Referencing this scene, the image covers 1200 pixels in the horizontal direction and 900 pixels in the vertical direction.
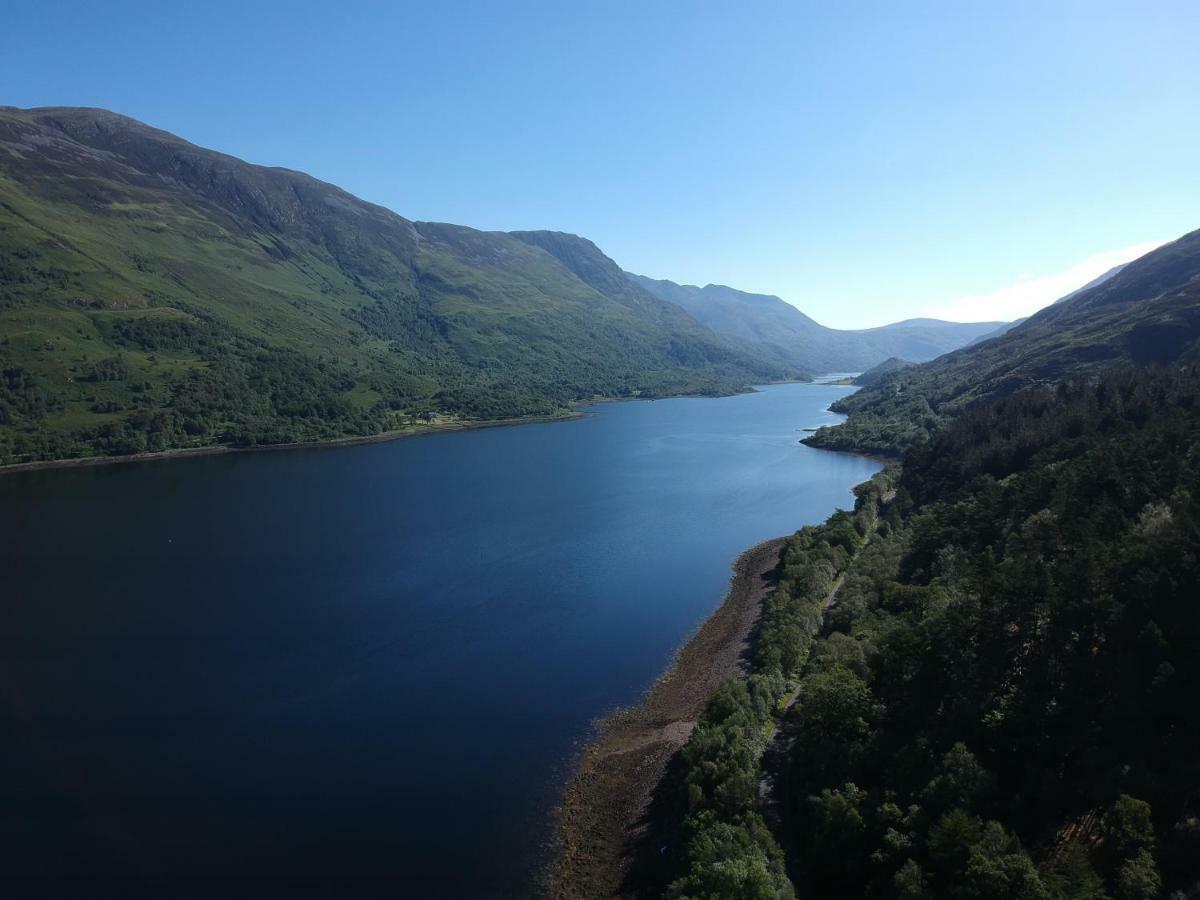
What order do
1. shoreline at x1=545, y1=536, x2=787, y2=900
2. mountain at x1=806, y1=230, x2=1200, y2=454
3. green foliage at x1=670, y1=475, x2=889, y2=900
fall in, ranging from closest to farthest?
green foliage at x1=670, y1=475, x2=889, y2=900, shoreline at x1=545, y1=536, x2=787, y2=900, mountain at x1=806, y1=230, x2=1200, y2=454

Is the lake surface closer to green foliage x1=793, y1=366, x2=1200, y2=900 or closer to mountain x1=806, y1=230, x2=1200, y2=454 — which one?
green foliage x1=793, y1=366, x2=1200, y2=900

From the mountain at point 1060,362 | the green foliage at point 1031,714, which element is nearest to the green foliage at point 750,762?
the green foliage at point 1031,714

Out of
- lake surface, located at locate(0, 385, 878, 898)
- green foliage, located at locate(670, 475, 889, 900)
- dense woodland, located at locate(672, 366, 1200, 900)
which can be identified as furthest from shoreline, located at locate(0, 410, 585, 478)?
dense woodland, located at locate(672, 366, 1200, 900)

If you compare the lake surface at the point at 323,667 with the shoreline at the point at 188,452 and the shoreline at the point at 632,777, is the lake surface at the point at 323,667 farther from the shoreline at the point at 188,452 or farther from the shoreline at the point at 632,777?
the shoreline at the point at 188,452

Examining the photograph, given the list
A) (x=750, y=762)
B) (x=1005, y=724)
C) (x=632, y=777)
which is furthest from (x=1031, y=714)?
(x=632, y=777)

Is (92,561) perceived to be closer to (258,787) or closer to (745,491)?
(258,787)

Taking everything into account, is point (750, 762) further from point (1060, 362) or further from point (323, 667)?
point (1060, 362)
